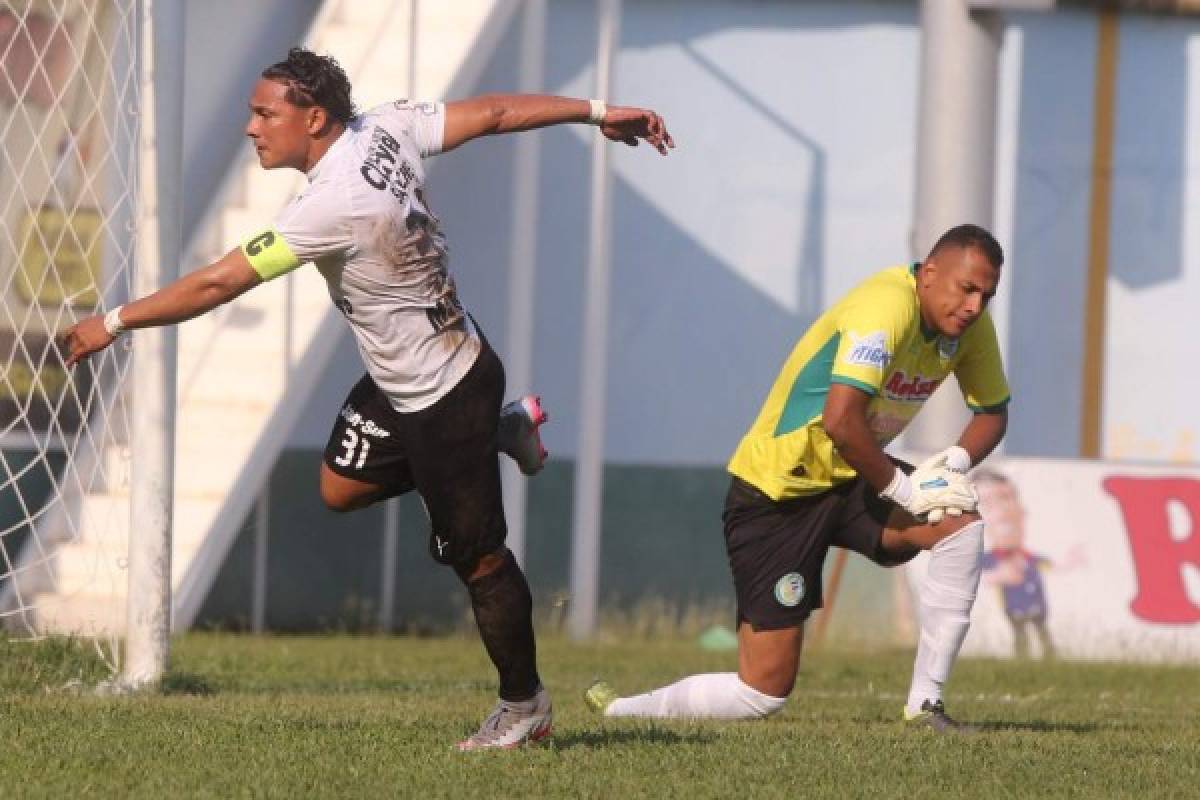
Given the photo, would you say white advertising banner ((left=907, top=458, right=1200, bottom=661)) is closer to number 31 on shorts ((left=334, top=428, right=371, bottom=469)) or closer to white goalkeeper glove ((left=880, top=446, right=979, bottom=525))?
white goalkeeper glove ((left=880, top=446, right=979, bottom=525))

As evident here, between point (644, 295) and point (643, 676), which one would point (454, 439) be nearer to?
point (643, 676)

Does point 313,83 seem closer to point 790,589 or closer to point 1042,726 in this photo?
point 790,589

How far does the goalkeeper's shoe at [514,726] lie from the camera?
26.3 ft

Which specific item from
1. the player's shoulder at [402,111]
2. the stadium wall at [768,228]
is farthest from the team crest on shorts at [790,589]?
the stadium wall at [768,228]

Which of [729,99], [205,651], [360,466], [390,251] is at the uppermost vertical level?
[729,99]

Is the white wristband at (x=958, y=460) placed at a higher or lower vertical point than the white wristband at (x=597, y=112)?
lower

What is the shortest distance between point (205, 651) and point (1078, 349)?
23.9 feet

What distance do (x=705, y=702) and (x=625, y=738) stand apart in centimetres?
125

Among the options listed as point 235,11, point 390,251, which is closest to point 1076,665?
point 235,11

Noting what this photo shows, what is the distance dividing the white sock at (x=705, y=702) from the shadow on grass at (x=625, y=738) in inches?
34.3

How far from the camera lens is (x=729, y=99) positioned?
17.9 metres

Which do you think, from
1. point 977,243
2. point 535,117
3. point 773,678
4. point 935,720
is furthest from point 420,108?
point 935,720

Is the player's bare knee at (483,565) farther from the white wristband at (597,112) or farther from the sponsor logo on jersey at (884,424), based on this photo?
the sponsor logo on jersey at (884,424)

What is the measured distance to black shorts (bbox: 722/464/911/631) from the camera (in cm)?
948
